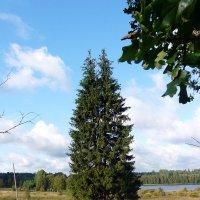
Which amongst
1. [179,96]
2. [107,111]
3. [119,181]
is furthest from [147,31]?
[107,111]

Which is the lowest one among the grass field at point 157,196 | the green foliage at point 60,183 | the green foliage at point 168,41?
the green foliage at point 168,41

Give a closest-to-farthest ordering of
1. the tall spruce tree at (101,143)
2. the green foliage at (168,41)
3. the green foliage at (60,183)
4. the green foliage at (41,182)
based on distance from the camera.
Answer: the green foliage at (168,41) < the tall spruce tree at (101,143) < the green foliage at (60,183) < the green foliage at (41,182)

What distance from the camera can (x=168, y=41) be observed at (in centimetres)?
190

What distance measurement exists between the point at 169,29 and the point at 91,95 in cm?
3515

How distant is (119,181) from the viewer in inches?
1323

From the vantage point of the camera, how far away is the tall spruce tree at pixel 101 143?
33562 mm

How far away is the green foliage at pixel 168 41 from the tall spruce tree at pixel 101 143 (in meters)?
31.6

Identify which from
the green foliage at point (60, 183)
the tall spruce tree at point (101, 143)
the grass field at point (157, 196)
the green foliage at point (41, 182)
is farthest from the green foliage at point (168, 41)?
the green foliage at point (41, 182)

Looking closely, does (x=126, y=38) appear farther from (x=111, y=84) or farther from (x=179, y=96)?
(x=111, y=84)

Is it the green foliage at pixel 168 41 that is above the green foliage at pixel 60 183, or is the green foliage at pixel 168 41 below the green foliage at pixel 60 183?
below

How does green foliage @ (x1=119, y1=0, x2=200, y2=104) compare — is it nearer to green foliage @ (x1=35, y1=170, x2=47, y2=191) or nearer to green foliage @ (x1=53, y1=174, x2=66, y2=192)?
green foliage @ (x1=53, y1=174, x2=66, y2=192)

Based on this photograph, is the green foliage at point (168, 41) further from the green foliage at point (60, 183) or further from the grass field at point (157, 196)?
the green foliage at point (60, 183)

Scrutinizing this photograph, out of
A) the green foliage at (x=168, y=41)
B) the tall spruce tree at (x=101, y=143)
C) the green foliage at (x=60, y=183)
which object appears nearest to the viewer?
the green foliage at (x=168, y=41)

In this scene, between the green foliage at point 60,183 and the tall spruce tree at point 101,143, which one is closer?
the tall spruce tree at point 101,143
